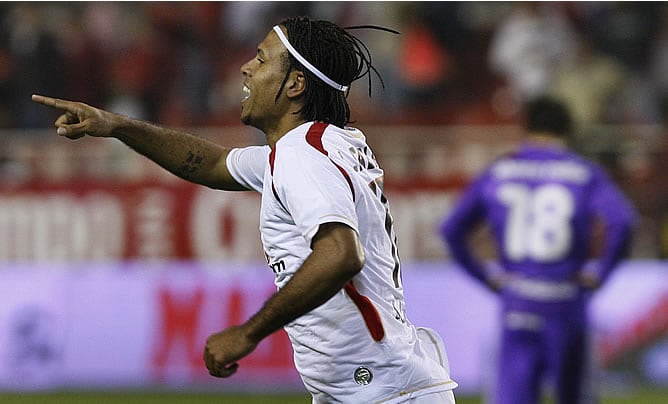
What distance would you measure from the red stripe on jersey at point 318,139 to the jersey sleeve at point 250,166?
24.4 inches

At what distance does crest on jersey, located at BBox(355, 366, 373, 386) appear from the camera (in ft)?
14.5

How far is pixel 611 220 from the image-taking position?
304 inches

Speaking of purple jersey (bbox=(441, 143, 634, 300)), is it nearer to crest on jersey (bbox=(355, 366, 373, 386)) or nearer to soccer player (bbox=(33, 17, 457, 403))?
soccer player (bbox=(33, 17, 457, 403))

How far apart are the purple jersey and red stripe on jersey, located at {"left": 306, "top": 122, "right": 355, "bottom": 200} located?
338cm

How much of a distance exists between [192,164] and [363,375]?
131cm

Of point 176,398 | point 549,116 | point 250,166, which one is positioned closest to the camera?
point 250,166

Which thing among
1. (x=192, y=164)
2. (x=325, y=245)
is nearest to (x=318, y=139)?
(x=325, y=245)

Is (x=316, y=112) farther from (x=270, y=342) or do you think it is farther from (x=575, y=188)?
(x=270, y=342)

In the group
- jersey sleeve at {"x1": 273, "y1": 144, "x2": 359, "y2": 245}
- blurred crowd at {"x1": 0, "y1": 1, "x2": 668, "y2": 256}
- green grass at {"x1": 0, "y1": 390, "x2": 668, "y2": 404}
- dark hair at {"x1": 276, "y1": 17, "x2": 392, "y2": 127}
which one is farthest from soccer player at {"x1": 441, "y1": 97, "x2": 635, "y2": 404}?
blurred crowd at {"x1": 0, "y1": 1, "x2": 668, "y2": 256}

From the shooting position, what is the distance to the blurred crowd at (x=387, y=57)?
13.8m

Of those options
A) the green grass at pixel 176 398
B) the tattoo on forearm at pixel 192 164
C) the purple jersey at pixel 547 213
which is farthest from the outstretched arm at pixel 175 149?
the green grass at pixel 176 398

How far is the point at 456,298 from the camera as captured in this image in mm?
11508

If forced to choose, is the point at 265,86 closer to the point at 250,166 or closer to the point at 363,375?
the point at 250,166

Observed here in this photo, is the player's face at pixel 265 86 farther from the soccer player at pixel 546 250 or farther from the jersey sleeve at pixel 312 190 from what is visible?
the soccer player at pixel 546 250
